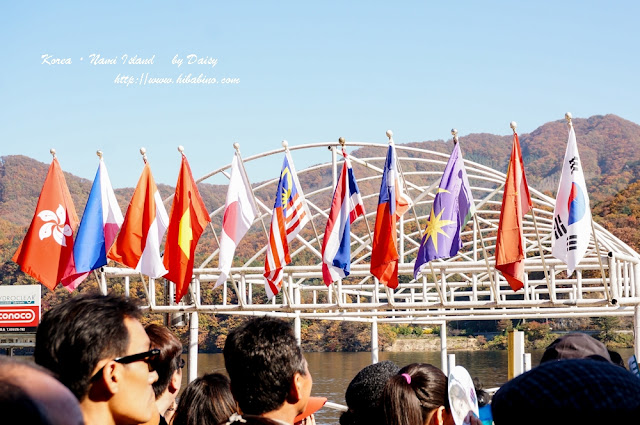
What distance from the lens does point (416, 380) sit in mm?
3523

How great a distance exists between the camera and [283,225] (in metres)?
11.9

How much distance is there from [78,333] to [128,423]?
33 centimetres

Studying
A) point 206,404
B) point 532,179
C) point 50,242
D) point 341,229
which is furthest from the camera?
point 532,179

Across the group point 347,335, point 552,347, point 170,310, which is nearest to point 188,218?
point 170,310

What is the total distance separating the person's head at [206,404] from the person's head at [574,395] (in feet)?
8.60

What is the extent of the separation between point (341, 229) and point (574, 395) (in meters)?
10.4

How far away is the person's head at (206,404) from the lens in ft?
12.6

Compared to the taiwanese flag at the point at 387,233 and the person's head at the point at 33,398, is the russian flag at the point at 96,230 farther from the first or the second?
the person's head at the point at 33,398

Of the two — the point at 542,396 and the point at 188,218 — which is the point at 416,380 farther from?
the point at 188,218

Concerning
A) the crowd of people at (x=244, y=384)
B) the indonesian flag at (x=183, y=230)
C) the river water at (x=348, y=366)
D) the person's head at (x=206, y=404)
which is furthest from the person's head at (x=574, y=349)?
the river water at (x=348, y=366)

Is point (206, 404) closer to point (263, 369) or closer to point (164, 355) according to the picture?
point (164, 355)

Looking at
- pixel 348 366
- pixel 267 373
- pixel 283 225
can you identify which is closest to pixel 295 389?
pixel 267 373

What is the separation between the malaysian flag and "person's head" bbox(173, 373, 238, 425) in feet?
24.9

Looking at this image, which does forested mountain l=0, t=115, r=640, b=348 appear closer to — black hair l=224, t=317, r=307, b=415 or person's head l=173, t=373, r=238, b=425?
person's head l=173, t=373, r=238, b=425
